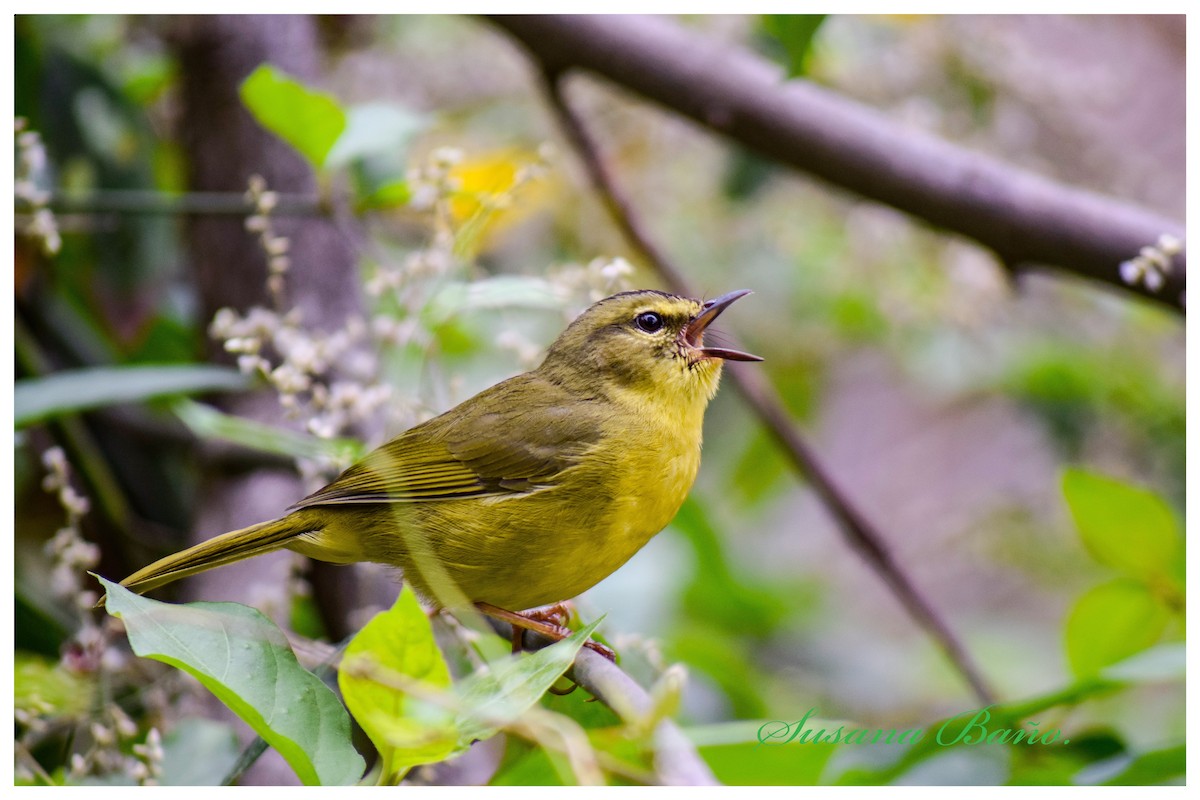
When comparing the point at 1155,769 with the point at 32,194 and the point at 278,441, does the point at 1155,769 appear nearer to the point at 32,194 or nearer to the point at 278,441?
the point at 278,441

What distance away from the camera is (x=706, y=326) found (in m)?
2.01

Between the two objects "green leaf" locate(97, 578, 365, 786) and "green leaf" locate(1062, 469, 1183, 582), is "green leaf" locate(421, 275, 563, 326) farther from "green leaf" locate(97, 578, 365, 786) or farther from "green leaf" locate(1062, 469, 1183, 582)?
"green leaf" locate(1062, 469, 1183, 582)

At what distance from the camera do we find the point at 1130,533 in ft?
7.06

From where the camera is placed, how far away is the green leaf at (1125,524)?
2.13m

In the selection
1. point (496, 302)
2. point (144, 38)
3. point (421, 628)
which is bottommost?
point (421, 628)

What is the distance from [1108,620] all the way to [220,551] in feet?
5.22

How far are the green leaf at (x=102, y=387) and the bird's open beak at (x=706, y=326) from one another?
102 centimetres

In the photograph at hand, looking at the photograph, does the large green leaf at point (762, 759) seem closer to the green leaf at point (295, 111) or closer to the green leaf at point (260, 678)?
the green leaf at point (260, 678)

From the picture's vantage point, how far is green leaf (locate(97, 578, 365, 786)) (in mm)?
1295

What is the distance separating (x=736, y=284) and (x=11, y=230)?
2.39 m

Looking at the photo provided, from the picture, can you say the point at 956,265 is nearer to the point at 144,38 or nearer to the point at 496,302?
the point at 496,302

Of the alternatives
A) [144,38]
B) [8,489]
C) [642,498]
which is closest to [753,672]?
[642,498]

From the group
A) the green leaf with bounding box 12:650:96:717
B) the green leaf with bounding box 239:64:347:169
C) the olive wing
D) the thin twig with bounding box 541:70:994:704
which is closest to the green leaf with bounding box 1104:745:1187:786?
the thin twig with bounding box 541:70:994:704

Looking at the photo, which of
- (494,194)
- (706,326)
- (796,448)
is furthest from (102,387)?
(796,448)
